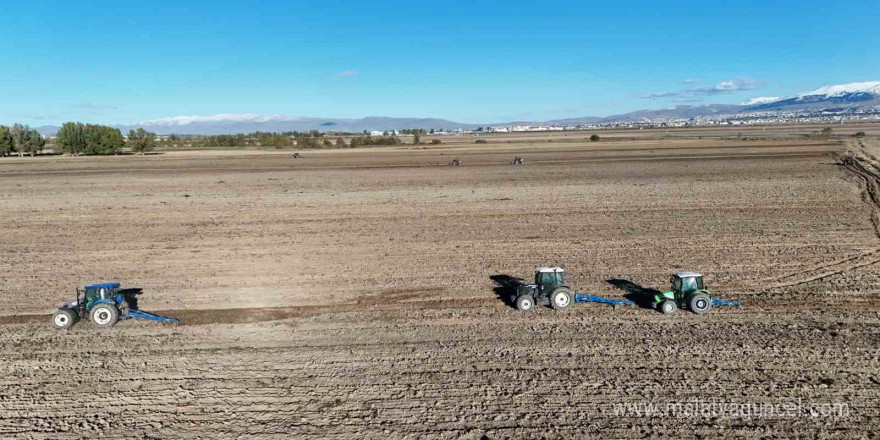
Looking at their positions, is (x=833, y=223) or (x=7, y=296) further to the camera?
(x=833, y=223)

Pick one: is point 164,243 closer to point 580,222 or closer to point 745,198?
point 580,222

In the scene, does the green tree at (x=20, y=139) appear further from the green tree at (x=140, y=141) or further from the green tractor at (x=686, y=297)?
the green tractor at (x=686, y=297)

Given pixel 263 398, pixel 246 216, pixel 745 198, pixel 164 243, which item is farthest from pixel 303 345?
pixel 745 198

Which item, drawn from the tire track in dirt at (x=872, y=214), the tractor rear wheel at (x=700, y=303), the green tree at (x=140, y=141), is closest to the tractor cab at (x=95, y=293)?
the tractor rear wheel at (x=700, y=303)

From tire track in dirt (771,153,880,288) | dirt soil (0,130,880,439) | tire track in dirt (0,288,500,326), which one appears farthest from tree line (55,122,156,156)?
tire track in dirt (771,153,880,288)

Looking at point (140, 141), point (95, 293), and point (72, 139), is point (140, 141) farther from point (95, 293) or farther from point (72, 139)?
point (95, 293)

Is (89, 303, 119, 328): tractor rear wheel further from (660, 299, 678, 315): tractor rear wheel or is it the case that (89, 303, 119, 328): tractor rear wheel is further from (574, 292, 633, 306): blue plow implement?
(660, 299, 678, 315): tractor rear wheel
